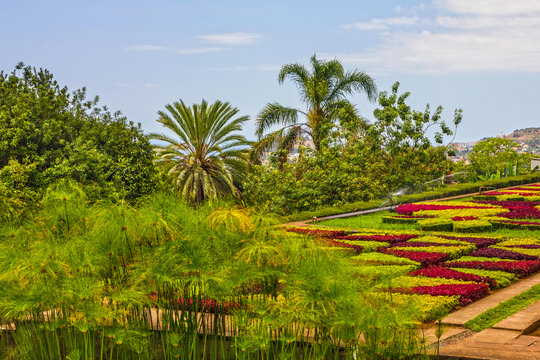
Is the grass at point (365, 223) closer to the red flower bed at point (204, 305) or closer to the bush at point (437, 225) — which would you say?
the bush at point (437, 225)

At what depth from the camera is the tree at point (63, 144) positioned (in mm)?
16484

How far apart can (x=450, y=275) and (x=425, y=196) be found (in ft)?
39.7

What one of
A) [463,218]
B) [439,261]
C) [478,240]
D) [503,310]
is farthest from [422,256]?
[463,218]

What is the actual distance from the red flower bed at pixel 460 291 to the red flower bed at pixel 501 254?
2.34m

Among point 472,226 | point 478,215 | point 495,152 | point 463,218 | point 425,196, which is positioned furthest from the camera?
point 495,152

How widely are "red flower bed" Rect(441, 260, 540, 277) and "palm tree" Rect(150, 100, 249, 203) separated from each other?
49.6ft

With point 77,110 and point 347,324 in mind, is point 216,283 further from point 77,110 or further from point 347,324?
point 77,110

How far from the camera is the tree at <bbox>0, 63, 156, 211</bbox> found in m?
16.5

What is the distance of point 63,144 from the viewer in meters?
17.5

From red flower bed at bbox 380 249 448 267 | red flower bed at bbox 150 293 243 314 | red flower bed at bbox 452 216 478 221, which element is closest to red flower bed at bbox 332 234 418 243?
red flower bed at bbox 380 249 448 267

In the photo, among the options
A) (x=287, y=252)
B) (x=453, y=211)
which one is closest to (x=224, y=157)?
(x=453, y=211)

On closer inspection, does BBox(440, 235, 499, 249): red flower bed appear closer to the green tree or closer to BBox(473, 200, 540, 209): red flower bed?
BBox(473, 200, 540, 209): red flower bed

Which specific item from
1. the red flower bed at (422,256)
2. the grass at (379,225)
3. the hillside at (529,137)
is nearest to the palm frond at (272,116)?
the grass at (379,225)

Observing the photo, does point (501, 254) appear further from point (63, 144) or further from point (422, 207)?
point (63, 144)
